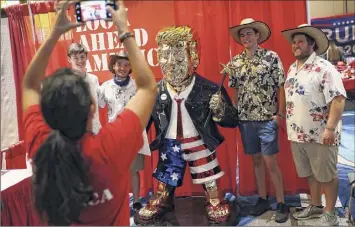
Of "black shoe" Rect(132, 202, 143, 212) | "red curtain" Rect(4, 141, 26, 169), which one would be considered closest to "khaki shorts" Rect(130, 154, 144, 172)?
"black shoe" Rect(132, 202, 143, 212)

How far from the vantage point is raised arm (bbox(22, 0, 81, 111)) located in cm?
99

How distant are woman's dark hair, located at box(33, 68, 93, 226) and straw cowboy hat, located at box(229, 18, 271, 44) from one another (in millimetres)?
1695

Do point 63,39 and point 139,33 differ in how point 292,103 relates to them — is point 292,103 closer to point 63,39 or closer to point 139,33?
point 139,33

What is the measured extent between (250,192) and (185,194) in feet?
1.47

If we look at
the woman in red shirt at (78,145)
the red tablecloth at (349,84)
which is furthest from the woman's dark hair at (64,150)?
→ the red tablecloth at (349,84)

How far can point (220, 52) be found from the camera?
2793 millimetres

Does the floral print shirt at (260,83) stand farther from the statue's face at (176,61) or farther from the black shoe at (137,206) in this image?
the black shoe at (137,206)

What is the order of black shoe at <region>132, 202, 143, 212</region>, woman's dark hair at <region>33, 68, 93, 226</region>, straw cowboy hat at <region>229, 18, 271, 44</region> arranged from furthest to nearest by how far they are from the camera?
1. black shoe at <region>132, 202, 143, 212</region>
2. straw cowboy hat at <region>229, 18, 271, 44</region>
3. woman's dark hair at <region>33, 68, 93, 226</region>

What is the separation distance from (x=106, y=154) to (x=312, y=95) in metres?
1.59

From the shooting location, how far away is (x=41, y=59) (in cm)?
104

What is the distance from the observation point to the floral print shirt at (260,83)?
2.51 m

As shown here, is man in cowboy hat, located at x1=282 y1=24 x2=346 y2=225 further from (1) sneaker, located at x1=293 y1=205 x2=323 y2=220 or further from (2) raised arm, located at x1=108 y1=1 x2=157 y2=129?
(2) raised arm, located at x1=108 y1=1 x2=157 y2=129

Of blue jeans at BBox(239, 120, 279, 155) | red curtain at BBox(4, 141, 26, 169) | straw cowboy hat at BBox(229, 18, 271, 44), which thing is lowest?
blue jeans at BBox(239, 120, 279, 155)

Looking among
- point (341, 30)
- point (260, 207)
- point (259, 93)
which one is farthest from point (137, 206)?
point (341, 30)
